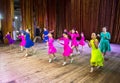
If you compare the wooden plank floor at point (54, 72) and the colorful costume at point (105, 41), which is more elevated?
the colorful costume at point (105, 41)

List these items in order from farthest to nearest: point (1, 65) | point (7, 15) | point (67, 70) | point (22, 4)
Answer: point (22, 4), point (7, 15), point (1, 65), point (67, 70)

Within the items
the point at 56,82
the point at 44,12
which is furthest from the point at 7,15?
the point at 56,82

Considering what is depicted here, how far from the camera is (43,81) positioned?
14.0 ft

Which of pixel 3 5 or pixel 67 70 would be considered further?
pixel 3 5

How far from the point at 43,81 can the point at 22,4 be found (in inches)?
348

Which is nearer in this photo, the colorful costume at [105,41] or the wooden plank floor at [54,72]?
the wooden plank floor at [54,72]

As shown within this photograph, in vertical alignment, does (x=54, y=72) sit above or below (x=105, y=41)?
below

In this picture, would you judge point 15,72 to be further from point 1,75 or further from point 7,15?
point 7,15

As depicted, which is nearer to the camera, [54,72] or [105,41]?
[54,72]

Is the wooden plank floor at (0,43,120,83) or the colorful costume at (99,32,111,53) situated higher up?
the colorful costume at (99,32,111,53)

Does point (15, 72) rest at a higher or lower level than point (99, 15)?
lower

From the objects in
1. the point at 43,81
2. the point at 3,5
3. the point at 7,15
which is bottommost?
the point at 43,81

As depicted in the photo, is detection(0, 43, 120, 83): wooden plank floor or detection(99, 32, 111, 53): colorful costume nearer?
detection(0, 43, 120, 83): wooden plank floor

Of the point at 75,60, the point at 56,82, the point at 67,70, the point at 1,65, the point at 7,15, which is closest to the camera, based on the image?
the point at 56,82
